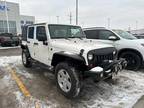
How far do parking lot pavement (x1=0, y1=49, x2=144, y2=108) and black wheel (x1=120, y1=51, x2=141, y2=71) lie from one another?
0.63 meters

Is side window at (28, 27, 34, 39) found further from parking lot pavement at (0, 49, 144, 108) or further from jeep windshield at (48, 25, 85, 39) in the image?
parking lot pavement at (0, 49, 144, 108)

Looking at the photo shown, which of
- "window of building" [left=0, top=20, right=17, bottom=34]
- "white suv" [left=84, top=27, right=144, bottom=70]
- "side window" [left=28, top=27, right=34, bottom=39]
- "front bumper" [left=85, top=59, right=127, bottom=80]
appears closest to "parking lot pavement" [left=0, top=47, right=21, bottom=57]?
"side window" [left=28, top=27, right=34, bottom=39]

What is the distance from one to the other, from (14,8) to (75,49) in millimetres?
45400

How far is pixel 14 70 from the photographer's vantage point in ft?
22.9

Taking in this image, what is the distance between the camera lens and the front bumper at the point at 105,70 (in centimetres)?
372

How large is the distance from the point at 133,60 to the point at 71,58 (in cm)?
360

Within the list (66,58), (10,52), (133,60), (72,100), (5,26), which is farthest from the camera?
(5,26)

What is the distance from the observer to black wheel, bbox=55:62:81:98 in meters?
3.87

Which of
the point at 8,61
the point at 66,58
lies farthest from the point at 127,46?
the point at 8,61

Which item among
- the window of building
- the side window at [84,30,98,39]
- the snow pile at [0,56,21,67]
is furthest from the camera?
the window of building

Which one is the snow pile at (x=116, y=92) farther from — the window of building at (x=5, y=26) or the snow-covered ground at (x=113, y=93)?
the window of building at (x=5, y=26)

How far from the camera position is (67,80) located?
163 inches

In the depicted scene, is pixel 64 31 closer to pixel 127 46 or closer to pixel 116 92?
pixel 116 92

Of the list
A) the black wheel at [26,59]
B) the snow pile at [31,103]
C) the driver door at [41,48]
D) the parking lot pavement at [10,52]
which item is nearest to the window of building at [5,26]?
the parking lot pavement at [10,52]
